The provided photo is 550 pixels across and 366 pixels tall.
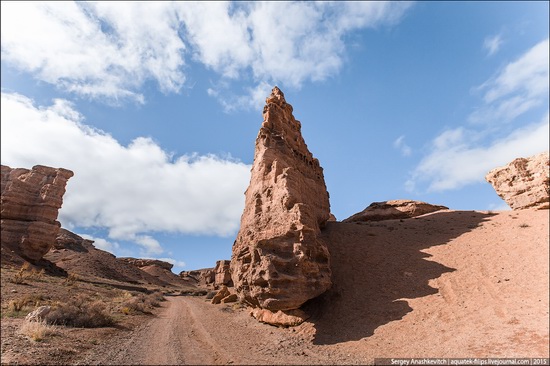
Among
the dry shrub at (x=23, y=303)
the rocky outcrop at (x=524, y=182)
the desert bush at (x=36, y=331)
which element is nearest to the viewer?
the desert bush at (x=36, y=331)

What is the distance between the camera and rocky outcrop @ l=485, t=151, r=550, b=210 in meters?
21.0

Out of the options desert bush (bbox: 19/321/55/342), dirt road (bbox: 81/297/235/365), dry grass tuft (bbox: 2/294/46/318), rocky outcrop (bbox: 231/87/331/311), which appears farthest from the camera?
dry grass tuft (bbox: 2/294/46/318)

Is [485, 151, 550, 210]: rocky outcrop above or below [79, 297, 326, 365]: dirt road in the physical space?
above

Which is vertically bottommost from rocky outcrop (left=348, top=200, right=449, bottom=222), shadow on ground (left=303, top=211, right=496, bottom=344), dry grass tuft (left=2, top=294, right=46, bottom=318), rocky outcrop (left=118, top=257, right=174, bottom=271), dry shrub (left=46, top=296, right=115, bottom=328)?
dry grass tuft (left=2, top=294, right=46, bottom=318)

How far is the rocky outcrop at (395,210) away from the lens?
103ft

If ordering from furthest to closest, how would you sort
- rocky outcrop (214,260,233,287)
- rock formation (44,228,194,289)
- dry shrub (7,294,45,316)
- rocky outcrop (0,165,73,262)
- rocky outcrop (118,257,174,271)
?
rocky outcrop (118,257,174,271), rock formation (44,228,194,289), rocky outcrop (214,260,233,287), rocky outcrop (0,165,73,262), dry shrub (7,294,45,316)

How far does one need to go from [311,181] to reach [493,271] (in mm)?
13790

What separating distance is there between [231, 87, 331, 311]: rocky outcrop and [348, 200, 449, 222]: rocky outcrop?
11.5 m

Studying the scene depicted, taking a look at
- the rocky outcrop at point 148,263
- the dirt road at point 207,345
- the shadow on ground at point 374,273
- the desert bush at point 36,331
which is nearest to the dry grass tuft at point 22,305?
the desert bush at point 36,331

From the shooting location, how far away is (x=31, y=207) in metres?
44.0

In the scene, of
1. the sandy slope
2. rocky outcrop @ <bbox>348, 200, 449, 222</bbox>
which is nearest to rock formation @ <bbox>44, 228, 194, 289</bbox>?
the sandy slope

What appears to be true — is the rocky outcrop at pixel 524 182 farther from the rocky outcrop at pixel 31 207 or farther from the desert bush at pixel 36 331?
the rocky outcrop at pixel 31 207

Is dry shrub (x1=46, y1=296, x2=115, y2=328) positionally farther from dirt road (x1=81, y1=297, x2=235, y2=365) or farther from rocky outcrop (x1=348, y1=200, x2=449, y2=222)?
rocky outcrop (x1=348, y1=200, x2=449, y2=222)

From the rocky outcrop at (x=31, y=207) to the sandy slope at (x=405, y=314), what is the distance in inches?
1348
